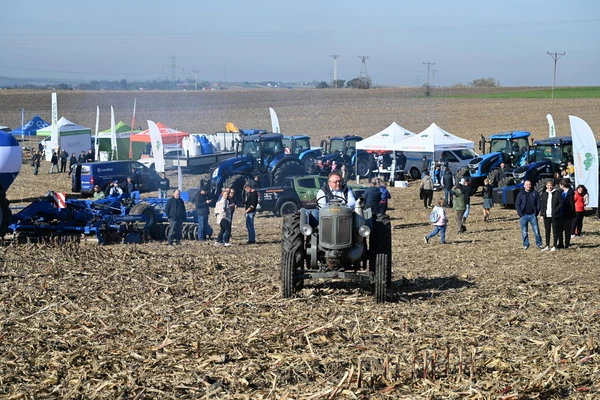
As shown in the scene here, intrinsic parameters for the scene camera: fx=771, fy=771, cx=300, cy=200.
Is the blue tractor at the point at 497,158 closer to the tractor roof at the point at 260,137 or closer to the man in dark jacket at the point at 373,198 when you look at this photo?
the tractor roof at the point at 260,137

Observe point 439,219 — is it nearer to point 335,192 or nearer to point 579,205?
point 579,205

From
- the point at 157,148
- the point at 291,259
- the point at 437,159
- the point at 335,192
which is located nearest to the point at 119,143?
the point at 157,148

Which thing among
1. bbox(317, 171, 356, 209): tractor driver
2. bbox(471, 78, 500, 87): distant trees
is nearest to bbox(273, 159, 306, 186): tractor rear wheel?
bbox(317, 171, 356, 209): tractor driver

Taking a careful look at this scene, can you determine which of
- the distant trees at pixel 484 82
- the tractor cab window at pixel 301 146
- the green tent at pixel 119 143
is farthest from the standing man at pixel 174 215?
the distant trees at pixel 484 82

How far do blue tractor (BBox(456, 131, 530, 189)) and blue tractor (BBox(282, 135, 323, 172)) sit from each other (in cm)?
707

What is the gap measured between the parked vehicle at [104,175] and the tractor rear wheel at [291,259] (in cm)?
1852

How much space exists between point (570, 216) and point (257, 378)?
10827 millimetres

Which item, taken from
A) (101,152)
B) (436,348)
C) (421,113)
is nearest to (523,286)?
(436,348)

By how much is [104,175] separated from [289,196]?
8814 millimetres

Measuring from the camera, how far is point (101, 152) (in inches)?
1524

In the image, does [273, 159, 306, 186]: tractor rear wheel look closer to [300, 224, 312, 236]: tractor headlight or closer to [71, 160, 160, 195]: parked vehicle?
[71, 160, 160, 195]: parked vehicle

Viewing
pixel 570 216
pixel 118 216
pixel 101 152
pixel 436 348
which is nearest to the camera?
pixel 436 348

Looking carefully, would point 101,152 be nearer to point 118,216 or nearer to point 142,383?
point 118,216

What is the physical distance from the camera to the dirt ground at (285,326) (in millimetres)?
6699
